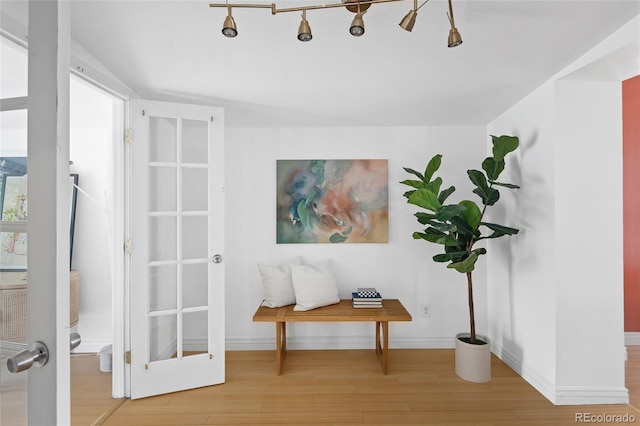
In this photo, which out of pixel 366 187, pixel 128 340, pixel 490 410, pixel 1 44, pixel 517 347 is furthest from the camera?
pixel 366 187

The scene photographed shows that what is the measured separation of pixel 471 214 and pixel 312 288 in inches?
59.1

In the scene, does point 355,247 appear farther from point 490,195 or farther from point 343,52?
point 343,52

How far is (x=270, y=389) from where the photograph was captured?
2561mm

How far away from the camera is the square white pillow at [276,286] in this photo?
9.86ft

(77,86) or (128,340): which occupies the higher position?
(77,86)

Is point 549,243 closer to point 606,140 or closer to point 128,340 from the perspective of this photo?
point 606,140

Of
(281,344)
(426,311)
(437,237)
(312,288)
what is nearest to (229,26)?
(437,237)

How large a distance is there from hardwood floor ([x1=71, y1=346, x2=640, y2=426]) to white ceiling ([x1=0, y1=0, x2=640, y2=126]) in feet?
7.59

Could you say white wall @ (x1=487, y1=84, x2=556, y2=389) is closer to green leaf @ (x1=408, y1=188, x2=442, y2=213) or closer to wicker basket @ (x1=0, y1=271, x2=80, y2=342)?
green leaf @ (x1=408, y1=188, x2=442, y2=213)

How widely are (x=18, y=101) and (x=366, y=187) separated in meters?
2.76

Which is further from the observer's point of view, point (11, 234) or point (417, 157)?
point (417, 157)

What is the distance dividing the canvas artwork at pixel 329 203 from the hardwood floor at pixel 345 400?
1224mm

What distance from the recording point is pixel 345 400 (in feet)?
7.89

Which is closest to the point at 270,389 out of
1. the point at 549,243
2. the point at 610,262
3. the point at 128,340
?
the point at 128,340
